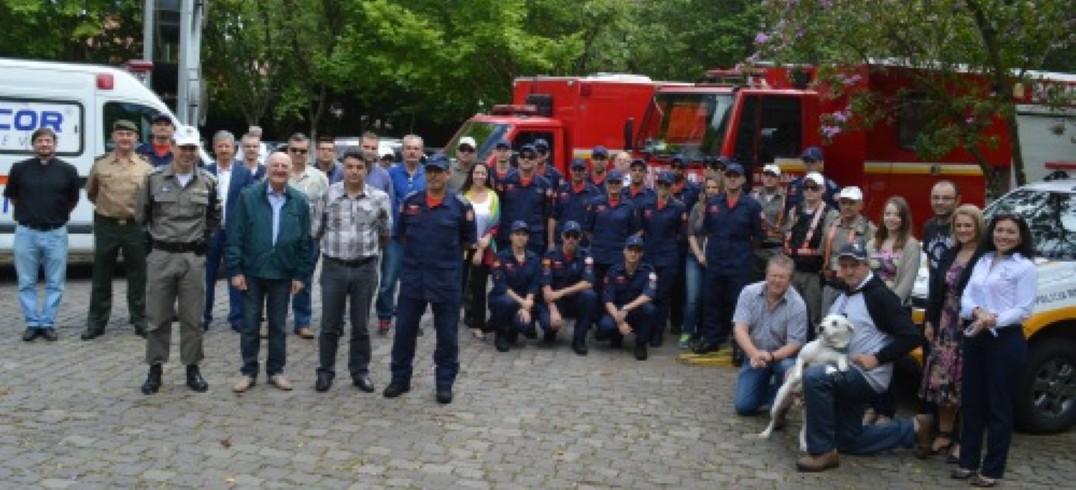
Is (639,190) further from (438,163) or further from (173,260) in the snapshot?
(173,260)

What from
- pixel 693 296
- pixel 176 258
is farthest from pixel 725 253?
pixel 176 258

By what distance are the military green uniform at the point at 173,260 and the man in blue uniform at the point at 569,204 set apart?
13.5 feet

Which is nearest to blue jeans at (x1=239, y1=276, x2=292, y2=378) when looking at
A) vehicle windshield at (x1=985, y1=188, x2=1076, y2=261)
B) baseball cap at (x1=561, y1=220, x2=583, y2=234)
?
baseball cap at (x1=561, y1=220, x2=583, y2=234)

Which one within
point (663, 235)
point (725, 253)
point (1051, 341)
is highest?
point (663, 235)

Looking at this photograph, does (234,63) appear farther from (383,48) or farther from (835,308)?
(835,308)

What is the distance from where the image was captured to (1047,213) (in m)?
9.27

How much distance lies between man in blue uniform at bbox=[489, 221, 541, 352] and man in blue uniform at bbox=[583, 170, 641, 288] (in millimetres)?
634

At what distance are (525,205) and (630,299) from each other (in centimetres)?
145

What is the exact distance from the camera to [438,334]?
28.2ft

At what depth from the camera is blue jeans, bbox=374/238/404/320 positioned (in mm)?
10992

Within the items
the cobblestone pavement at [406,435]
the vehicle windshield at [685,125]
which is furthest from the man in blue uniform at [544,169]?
the cobblestone pavement at [406,435]

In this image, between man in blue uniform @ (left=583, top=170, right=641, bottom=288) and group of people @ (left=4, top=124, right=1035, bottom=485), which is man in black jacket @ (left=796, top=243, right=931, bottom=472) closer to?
group of people @ (left=4, top=124, right=1035, bottom=485)

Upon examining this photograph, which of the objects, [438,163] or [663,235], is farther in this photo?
[663,235]

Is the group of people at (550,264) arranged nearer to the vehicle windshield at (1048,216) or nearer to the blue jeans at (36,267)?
the blue jeans at (36,267)
